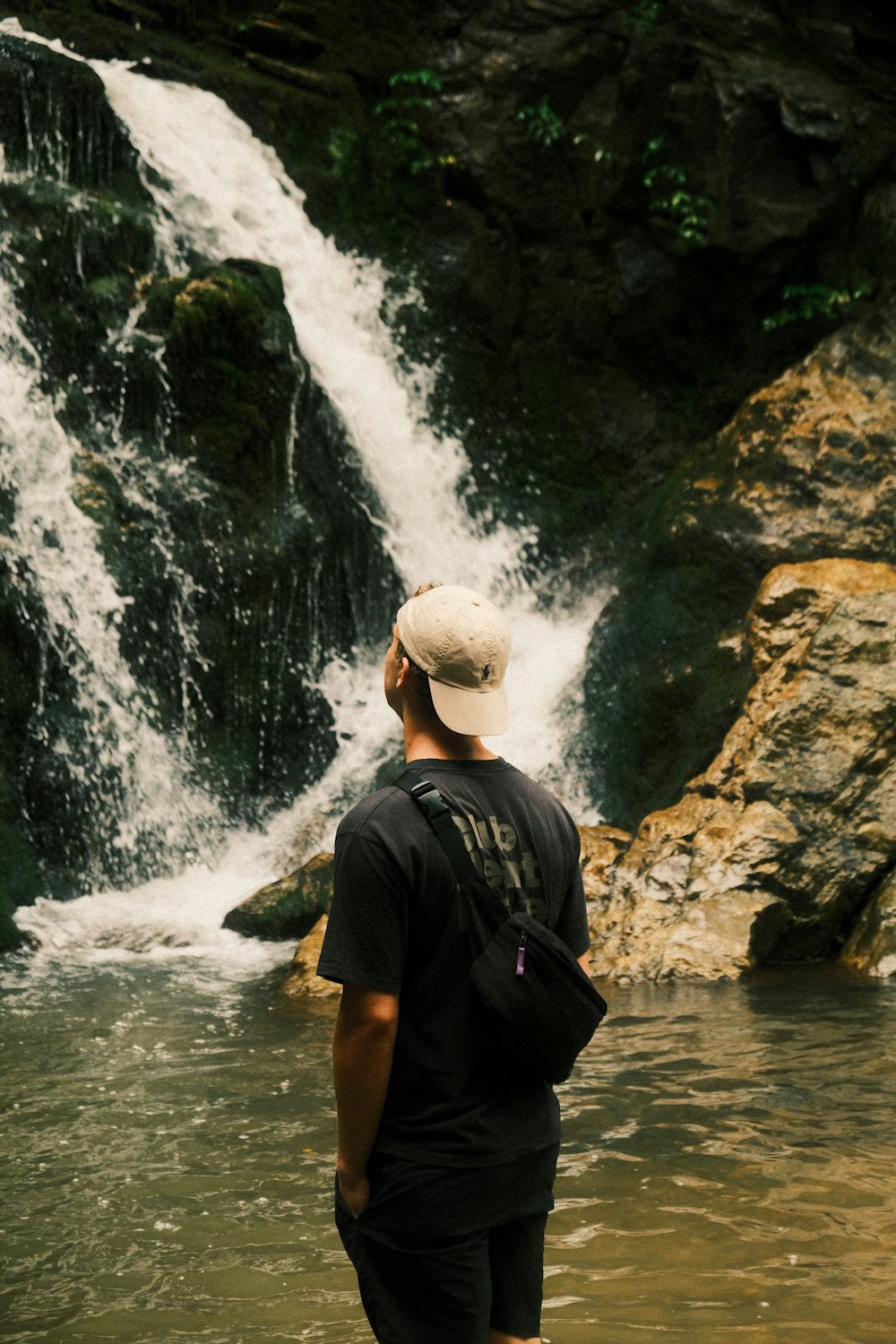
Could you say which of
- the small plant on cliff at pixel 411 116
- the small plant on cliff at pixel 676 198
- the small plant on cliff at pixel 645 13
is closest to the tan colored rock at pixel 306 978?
the small plant on cliff at pixel 676 198

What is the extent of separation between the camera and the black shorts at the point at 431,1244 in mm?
2217

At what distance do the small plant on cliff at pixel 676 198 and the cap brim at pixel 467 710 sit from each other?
38.1 ft

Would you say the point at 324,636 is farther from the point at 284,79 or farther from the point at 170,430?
the point at 284,79

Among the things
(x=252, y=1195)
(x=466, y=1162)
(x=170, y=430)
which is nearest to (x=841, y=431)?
(x=170, y=430)

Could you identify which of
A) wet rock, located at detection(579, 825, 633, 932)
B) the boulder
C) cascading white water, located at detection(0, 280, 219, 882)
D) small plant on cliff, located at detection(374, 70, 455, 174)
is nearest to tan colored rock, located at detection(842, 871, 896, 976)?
wet rock, located at detection(579, 825, 633, 932)

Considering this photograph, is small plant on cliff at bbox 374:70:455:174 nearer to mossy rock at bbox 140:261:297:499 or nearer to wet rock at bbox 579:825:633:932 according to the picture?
mossy rock at bbox 140:261:297:499

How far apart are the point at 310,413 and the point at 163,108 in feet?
11.4

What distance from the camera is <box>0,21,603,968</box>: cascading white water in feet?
37.9

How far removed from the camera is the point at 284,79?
13.9 m

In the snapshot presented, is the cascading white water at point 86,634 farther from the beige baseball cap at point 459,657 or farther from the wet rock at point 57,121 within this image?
the beige baseball cap at point 459,657

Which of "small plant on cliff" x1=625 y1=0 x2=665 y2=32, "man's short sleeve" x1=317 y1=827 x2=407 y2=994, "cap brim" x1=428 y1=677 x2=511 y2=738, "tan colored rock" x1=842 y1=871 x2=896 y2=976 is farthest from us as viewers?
"small plant on cliff" x1=625 y1=0 x2=665 y2=32

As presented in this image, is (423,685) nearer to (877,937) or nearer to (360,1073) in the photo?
(360,1073)

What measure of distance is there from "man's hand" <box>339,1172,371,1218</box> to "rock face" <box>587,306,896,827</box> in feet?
25.3

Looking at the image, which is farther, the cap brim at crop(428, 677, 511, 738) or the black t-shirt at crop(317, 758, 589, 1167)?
the cap brim at crop(428, 677, 511, 738)
